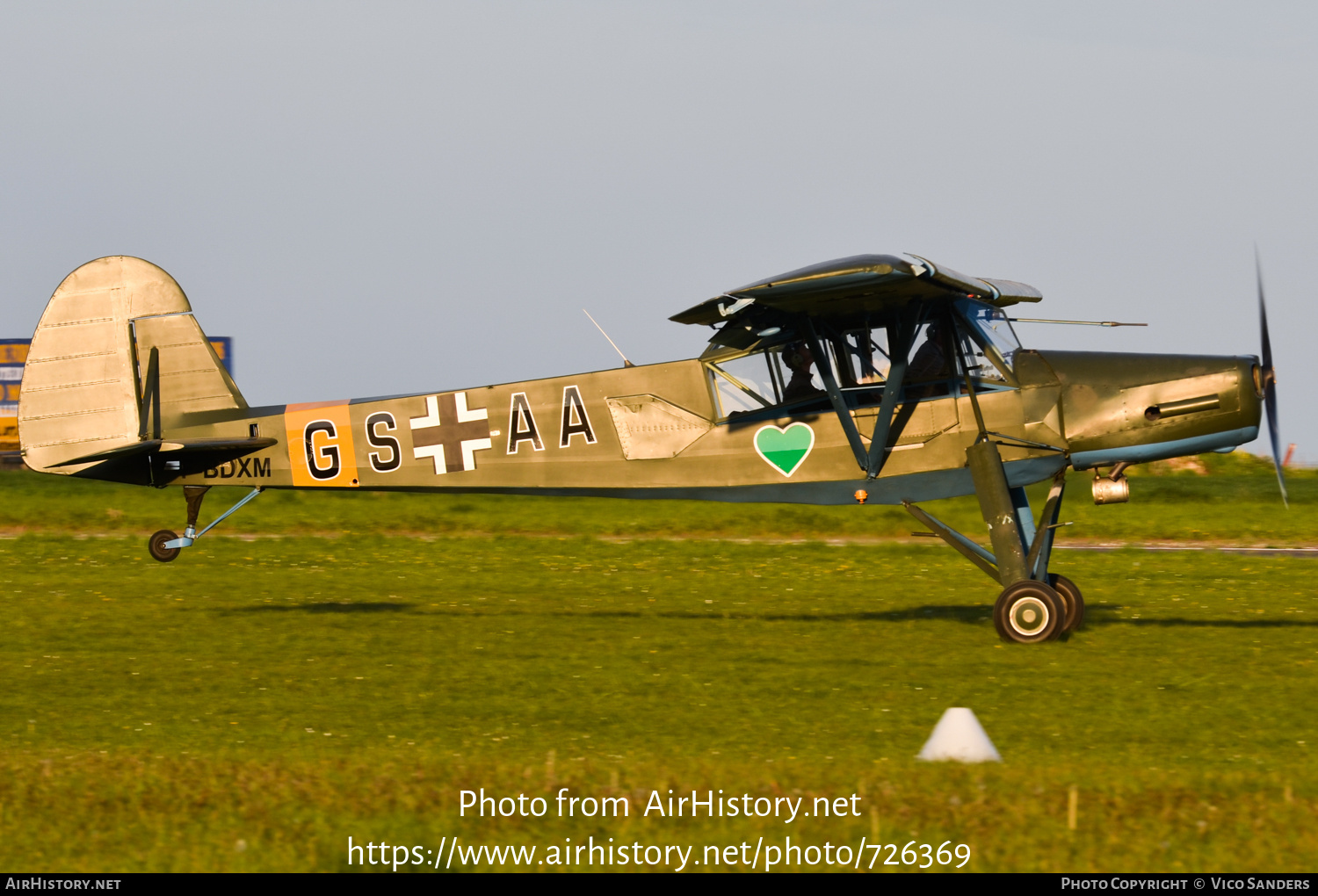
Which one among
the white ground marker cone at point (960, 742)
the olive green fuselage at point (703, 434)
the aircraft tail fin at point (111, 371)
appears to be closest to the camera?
the white ground marker cone at point (960, 742)

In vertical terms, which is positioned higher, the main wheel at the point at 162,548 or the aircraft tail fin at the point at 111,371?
the aircraft tail fin at the point at 111,371

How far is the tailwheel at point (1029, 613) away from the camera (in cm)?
1191

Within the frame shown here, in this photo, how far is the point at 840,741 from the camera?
844cm

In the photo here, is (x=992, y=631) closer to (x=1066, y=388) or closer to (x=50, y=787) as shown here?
(x=1066, y=388)

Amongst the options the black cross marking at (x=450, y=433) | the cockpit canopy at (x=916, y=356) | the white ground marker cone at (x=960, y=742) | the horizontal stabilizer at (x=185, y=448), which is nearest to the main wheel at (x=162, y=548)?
the horizontal stabilizer at (x=185, y=448)

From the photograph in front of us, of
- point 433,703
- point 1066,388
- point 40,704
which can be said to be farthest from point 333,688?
point 1066,388

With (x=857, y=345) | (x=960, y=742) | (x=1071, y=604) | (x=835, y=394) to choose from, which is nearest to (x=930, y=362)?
(x=857, y=345)

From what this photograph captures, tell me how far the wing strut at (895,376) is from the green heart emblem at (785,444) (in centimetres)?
68

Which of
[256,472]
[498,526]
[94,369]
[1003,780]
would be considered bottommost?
[498,526]

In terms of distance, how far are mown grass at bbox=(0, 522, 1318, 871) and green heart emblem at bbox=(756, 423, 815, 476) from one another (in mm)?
1781

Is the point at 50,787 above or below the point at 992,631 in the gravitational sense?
above

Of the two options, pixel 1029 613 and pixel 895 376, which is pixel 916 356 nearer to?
pixel 895 376

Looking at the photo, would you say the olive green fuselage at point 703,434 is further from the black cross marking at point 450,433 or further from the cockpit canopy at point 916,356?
the cockpit canopy at point 916,356
